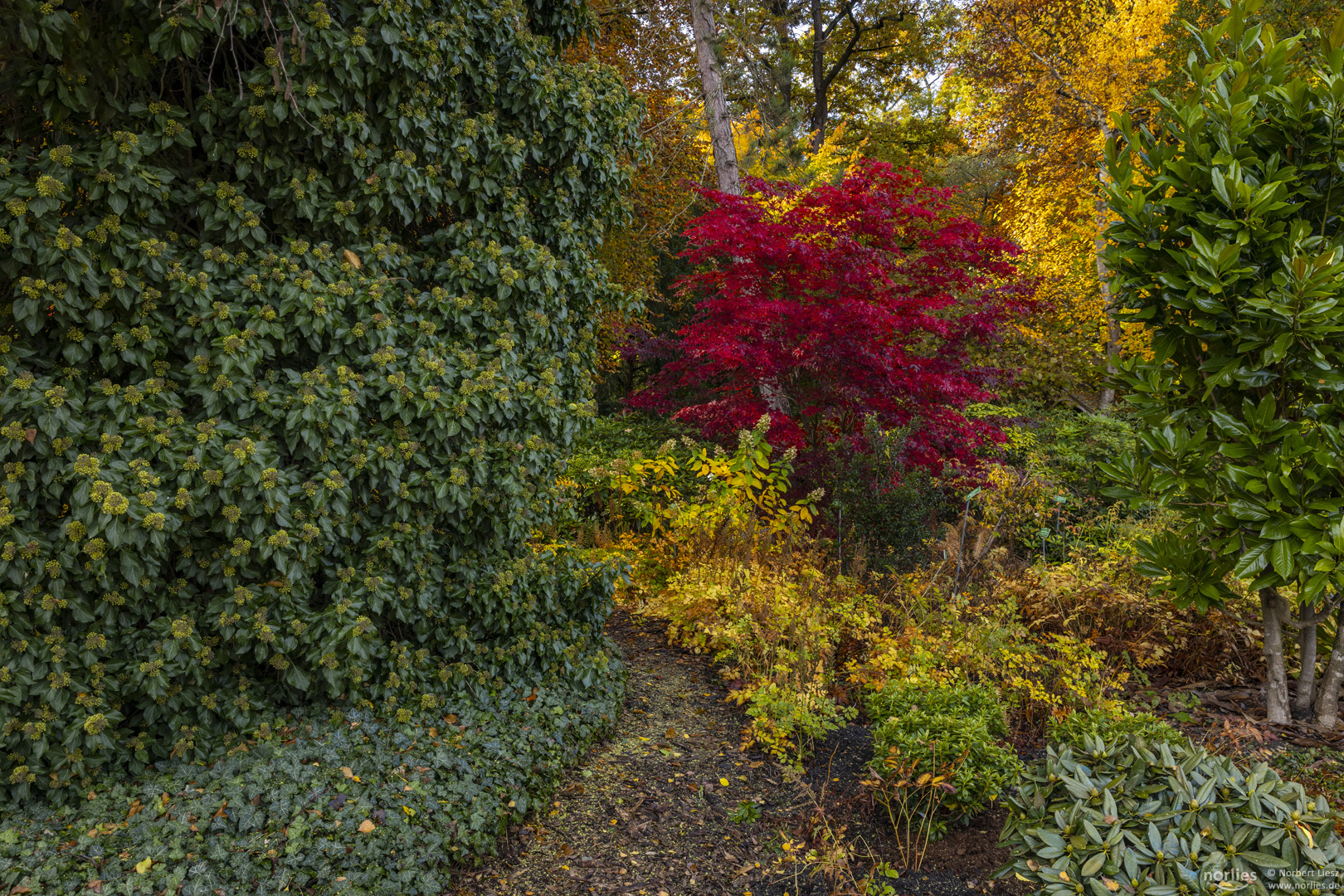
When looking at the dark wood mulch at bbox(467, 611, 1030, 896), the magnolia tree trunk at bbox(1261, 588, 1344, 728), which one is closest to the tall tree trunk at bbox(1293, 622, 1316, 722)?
the magnolia tree trunk at bbox(1261, 588, 1344, 728)

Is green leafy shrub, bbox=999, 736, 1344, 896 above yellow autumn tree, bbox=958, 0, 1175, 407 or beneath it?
beneath

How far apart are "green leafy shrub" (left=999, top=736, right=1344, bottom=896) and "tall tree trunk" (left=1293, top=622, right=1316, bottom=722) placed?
159 cm

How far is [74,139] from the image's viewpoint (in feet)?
9.01

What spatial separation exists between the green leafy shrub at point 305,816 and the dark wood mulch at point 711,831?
0.69 ft

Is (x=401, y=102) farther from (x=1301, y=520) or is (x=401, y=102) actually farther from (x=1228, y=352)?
(x=1301, y=520)

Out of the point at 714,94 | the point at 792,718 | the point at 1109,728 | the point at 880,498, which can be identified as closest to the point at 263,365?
the point at 792,718

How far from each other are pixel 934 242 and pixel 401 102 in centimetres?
446

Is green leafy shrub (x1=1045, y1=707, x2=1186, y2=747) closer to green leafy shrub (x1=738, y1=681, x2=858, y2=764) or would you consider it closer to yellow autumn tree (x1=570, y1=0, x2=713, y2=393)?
green leafy shrub (x1=738, y1=681, x2=858, y2=764)

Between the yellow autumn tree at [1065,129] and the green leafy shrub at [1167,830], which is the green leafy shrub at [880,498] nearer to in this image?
the green leafy shrub at [1167,830]

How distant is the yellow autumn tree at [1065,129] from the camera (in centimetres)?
1129

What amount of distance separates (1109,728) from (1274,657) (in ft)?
4.31

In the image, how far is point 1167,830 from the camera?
219 cm

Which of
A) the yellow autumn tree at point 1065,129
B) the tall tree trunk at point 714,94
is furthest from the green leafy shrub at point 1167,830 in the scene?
the yellow autumn tree at point 1065,129

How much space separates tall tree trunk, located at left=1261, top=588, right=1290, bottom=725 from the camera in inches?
137
